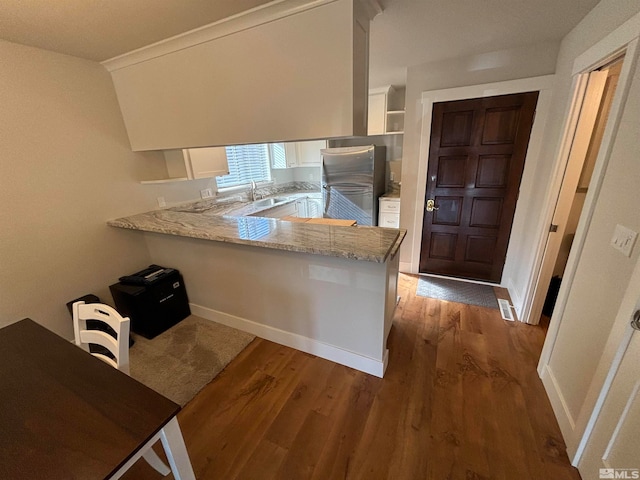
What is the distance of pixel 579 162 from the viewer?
187 centimetres

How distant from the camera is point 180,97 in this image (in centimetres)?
195

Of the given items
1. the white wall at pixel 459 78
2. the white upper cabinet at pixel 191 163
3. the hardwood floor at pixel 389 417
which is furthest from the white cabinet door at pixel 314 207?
the hardwood floor at pixel 389 417

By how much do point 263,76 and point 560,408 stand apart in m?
2.66

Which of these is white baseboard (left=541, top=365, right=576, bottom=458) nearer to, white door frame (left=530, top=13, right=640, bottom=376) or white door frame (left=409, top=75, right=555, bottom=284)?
white door frame (left=530, top=13, right=640, bottom=376)

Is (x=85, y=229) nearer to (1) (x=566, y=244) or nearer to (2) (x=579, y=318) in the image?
(2) (x=579, y=318)

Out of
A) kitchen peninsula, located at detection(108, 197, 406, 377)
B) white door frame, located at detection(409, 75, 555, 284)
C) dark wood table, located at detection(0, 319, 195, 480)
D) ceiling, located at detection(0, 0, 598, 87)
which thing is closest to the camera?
dark wood table, located at detection(0, 319, 195, 480)

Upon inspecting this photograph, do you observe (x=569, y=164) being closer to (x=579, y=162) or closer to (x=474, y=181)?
(x=579, y=162)

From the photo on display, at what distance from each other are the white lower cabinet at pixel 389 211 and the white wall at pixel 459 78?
535 millimetres

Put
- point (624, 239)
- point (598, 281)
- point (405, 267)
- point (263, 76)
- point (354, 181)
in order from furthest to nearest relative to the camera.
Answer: point (354, 181)
point (405, 267)
point (263, 76)
point (598, 281)
point (624, 239)

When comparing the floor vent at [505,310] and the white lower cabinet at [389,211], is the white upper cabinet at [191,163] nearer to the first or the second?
the white lower cabinet at [389,211]

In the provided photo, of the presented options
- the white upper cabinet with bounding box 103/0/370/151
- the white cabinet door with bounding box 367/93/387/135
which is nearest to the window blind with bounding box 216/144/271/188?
the white upper cabinet with bounding box 103/0/370/151

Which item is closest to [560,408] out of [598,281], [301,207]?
[598,281]

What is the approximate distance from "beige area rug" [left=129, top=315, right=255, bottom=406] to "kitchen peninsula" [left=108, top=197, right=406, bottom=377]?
14cm

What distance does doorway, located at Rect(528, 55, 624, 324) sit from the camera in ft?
5.70
